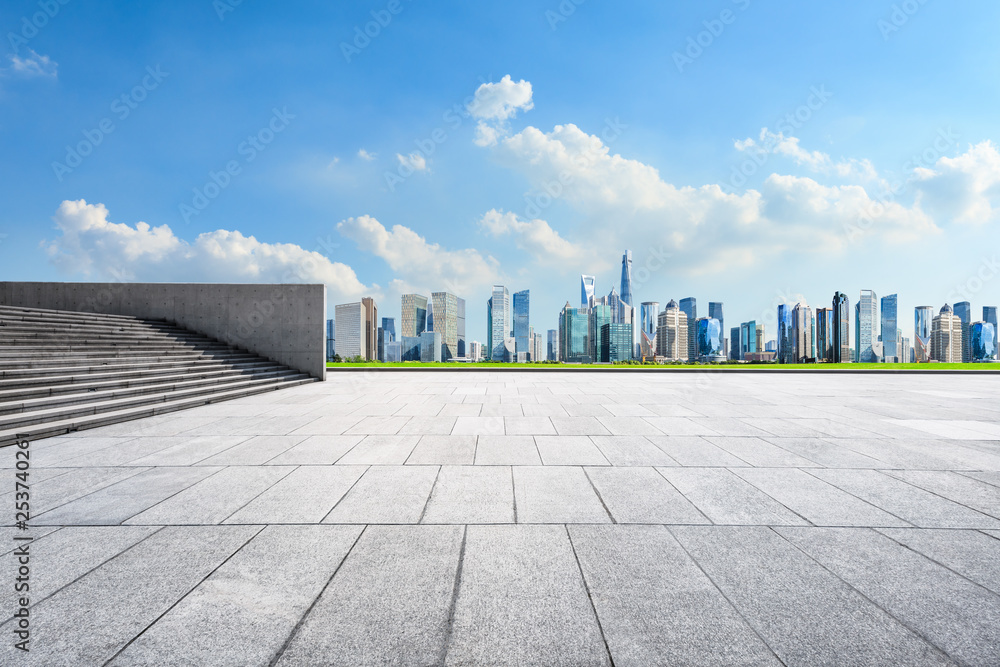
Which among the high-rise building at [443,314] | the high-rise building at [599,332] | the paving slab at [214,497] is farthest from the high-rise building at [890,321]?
the paving slab at [214,497]

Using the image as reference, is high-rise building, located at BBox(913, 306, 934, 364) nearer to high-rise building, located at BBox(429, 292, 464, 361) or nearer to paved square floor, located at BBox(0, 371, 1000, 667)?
paved square floor, located at BBox(0, 371, 1000, 667)

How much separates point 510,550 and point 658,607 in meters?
1.25

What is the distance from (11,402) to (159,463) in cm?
515

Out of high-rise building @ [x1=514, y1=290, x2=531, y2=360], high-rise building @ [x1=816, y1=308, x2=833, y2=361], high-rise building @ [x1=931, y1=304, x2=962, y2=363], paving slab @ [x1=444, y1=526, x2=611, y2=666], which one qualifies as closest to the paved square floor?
paving slab @ [x1=444, y1=526, x2=611, y2=666]

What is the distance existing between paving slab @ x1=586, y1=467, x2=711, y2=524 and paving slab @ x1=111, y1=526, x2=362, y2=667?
9.14 ft

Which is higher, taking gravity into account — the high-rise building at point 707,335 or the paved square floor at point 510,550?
the high-rise building at point 707,335

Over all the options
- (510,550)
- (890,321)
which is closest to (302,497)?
(510,550)

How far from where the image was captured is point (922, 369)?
83.6 ft

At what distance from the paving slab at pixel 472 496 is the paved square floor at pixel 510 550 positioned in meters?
0.03

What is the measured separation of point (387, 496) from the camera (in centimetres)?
473

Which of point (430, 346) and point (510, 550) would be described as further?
point (430, 346)

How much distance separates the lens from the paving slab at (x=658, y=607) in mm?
2389

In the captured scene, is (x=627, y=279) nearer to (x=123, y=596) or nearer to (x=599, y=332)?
(x=599, y=332)

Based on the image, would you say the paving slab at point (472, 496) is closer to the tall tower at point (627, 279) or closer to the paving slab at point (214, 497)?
the paving slab at point (214, 497)
